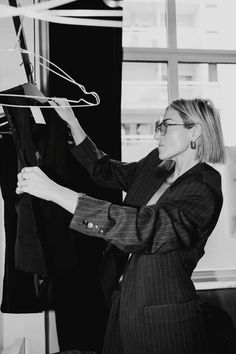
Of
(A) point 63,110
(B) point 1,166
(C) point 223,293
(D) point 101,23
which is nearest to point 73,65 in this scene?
(A) point 63,110

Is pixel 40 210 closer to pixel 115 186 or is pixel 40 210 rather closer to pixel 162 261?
pixel 162 261

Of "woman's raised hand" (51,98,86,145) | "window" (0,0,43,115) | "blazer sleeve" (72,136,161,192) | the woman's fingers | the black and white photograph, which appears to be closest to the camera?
the woman's fingers

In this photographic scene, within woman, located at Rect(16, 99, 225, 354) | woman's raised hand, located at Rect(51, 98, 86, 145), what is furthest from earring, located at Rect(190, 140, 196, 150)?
woman's raised hand, located at Rect(51, 98, 86, 145)

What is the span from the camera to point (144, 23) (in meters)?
2.99

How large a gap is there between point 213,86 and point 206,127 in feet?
5.51

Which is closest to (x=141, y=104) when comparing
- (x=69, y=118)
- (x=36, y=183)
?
(x=69, y=118)

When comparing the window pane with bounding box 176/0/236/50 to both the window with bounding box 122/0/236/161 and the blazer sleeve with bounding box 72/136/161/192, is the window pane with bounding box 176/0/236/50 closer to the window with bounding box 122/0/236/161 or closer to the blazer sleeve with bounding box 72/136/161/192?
the window with bounding box 122/0/236/161

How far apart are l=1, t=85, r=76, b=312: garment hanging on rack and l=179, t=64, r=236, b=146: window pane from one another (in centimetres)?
181

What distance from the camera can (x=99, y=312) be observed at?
80.9 inches

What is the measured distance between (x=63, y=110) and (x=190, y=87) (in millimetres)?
1764

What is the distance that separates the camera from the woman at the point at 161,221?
1.03 m

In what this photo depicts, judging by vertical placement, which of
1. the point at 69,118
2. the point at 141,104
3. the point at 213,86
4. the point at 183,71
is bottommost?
the point at 69,118

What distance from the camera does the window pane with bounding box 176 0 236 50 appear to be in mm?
2982

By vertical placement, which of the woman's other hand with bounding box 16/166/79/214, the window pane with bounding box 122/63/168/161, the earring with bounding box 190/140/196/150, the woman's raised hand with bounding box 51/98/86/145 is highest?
the window pane with bounding box 122/63/168/161
